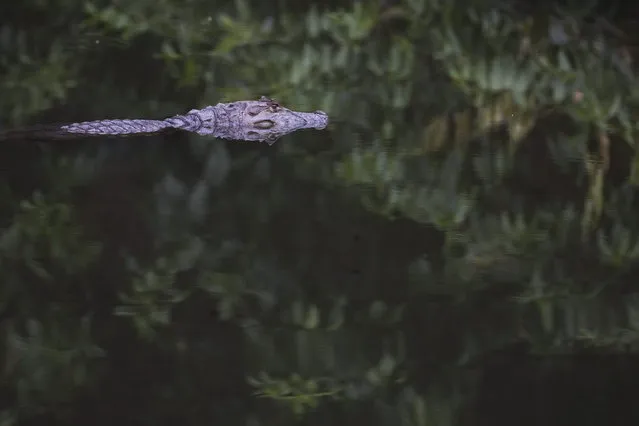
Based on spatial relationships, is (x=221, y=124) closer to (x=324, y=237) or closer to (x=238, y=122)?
(x=238, y=122)

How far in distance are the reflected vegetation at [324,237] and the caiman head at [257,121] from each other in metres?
0.05

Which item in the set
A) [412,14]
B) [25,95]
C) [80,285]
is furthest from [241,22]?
[80,285]

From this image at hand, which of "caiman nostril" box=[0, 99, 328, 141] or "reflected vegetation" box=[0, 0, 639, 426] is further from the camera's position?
"caiman nostril" box=[0, 99, 328, 141]

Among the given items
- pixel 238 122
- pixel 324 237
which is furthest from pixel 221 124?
pixel 324 237

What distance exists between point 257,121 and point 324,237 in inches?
23.6

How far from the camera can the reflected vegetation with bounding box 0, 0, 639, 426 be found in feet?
4.59

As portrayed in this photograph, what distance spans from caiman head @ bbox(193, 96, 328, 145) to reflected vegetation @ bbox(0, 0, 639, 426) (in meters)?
0.05

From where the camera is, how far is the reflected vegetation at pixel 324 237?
1.40 metres

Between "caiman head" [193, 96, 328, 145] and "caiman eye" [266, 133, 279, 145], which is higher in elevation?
"caiman head" [193, 96, 328, 145]

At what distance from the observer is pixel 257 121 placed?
2.26 m

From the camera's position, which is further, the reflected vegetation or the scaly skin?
the scaly skin

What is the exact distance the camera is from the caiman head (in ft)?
7.38

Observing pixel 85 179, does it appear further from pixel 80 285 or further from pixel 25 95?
pixel 25 95

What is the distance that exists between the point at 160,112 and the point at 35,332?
3.44ft
